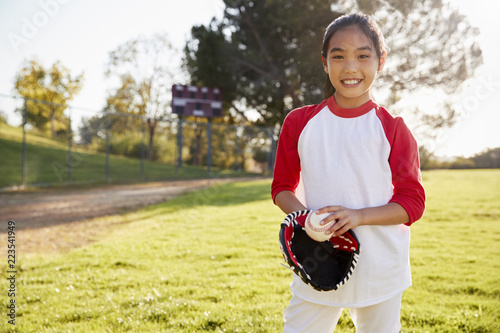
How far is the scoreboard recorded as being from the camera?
2127 cm

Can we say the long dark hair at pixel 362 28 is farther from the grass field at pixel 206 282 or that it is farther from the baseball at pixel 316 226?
the grass field at pixel 206 282

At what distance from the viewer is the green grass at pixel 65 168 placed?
46.8 feet

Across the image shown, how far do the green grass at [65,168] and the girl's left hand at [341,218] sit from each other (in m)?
12.4

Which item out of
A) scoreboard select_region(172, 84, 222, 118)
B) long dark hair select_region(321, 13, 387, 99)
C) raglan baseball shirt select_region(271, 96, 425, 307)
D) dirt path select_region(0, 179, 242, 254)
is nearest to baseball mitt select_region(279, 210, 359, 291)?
raglan baseball shirt select_region(271, 96, 425, 307)

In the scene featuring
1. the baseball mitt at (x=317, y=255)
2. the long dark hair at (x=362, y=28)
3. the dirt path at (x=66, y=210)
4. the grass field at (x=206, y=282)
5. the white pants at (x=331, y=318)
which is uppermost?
the long dark hair at (x=362, y=28)

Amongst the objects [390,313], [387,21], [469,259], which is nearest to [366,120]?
[390,313]

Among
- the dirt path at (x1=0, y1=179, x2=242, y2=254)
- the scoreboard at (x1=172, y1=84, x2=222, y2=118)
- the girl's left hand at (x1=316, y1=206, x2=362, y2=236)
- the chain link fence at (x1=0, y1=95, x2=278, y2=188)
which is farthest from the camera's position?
the scoreboard at (x1=172, y1=84, x2=222, y2=118)

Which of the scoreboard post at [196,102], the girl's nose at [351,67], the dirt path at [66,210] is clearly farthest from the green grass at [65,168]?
the girl's nose at [351,67]

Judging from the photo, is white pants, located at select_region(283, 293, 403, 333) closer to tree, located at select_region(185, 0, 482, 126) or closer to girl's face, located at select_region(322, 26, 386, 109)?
girl's face, located at select_region(322, 26, 386, 109)

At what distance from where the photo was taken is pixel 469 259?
15.4 ft

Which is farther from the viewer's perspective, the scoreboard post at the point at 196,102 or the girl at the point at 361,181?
the scoreboard post at the point at 196,102

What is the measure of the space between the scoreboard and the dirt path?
28.8 feet

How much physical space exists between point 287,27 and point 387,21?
4555 millimetres

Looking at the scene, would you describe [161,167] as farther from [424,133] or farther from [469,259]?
[469,259]
